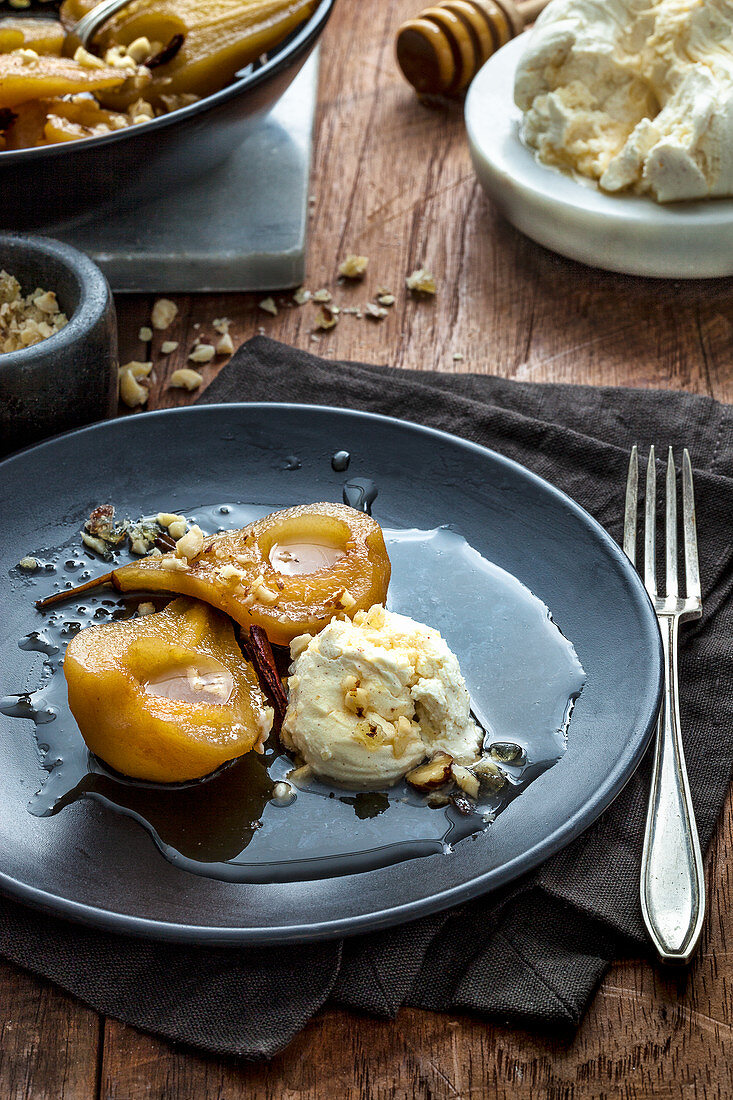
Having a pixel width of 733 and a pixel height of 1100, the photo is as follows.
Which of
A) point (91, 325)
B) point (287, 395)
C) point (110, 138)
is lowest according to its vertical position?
point (287, 395)

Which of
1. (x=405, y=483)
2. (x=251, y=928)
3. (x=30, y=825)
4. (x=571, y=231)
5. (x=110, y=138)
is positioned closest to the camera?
(x=251, y=928)

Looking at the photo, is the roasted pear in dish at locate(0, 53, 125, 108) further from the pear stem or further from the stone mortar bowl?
the pear stem

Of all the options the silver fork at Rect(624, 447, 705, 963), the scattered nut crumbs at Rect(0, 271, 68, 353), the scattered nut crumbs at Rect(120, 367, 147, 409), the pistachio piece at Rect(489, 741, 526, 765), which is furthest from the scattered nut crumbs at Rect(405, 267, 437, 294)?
the pistachio piece at Rect(489, 741, 526, 765)

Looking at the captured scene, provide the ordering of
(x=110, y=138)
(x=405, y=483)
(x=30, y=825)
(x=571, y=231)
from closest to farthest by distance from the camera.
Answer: (x=30, y=825)
(x=405, y=483)
(x=110, y=138)
(x=571, y=231)

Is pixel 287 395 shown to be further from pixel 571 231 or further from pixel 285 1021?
pixel 285 1021

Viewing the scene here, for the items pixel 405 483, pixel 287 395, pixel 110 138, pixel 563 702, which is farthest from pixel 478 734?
pixel 110 138

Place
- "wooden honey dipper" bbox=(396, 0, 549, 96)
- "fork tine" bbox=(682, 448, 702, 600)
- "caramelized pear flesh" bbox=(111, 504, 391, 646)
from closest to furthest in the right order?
"caramelized pear flesh" bbox=(111, 504, 391, 646) → "fork tine" bbox=(682, 448, 702, 600) → "wooden honey dipper" bbox=(396, 0, 549, 96)

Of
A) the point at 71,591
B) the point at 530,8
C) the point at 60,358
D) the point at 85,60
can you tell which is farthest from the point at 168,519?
the point at 530,8
